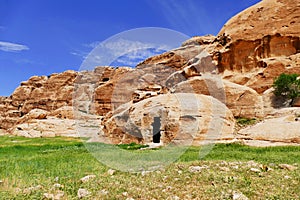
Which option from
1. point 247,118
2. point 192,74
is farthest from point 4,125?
point 247,118

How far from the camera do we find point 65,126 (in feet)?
158

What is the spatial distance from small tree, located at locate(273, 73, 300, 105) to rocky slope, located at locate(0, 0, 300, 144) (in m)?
1.01

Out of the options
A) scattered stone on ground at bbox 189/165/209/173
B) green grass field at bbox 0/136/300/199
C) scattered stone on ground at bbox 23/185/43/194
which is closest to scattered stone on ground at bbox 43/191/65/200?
green grass field at bbox 0/136/300/199

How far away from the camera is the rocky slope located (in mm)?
22448

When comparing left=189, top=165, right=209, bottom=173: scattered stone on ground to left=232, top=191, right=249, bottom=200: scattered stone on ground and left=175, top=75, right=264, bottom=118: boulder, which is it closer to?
left=232, top=191, right=249, bottom=200: scattered stone on ground

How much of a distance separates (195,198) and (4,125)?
289 feet

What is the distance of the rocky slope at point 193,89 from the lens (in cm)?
2245

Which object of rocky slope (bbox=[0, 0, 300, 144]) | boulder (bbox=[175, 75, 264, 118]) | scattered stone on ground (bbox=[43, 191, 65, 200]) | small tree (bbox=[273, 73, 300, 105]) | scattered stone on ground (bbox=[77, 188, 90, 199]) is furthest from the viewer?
small tree (bbox=[273, 73, 300, 105])

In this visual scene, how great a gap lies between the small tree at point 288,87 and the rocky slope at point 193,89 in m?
1.01

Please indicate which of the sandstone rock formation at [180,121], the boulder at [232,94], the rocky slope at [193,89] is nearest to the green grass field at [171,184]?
the sandstone rock formation at [180,121]

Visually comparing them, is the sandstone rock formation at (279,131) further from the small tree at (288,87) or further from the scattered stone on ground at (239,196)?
the scattered stone on ground at (239,196)

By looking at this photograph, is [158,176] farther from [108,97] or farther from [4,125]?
[4,125]

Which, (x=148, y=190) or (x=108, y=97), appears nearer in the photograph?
(x=148, y=190)

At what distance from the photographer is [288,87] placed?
96.4 feet
